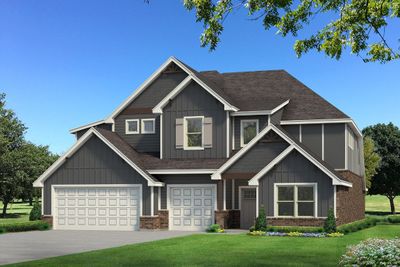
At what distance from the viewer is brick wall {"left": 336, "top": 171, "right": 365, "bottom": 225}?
102 ft

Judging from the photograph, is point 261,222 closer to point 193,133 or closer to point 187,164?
point 187,164

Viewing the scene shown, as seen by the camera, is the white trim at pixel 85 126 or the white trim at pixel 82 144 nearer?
the white trim at pixel 82 144

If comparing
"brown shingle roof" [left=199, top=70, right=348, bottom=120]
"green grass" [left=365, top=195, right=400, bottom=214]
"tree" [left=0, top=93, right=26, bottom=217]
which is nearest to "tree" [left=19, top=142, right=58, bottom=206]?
"tree" [left=0, top=93, right=26, bottom=217]

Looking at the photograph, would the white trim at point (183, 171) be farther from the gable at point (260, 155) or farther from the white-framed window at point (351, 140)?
the white-framed window at point (351, 140)

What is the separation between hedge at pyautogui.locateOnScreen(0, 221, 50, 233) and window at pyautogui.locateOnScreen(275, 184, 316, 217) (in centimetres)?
1350

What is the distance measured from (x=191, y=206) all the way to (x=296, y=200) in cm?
665

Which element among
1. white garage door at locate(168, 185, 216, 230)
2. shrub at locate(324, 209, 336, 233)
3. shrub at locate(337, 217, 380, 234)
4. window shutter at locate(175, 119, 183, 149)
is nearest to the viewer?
shrub at locate(324, 209, 336, 233)

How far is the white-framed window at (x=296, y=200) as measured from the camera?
99.5 ft

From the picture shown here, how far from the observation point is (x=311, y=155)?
29.9 metres

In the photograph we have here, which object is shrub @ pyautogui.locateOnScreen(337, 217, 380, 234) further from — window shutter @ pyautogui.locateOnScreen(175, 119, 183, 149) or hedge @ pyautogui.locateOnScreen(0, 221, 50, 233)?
hedge @ pyautogui.locateOnScreen(0, 221, 50, 233)

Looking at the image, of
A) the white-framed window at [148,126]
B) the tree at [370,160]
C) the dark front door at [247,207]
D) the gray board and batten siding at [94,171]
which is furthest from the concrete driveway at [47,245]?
the tree at [370,160]

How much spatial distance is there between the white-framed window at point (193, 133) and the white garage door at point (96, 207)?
4.08m

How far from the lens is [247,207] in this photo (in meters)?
34.2

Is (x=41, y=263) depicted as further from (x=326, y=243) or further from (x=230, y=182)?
(x=230, y=182)
